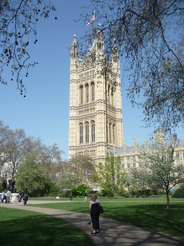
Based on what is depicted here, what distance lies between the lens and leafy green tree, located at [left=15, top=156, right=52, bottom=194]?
4291 centimetres

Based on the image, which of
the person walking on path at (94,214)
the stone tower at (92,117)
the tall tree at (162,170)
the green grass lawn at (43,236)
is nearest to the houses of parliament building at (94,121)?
the stone tower at (92,117)

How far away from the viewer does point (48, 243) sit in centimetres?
711

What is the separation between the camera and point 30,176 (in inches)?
1689

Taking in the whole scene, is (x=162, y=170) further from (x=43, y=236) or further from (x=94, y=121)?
(x=94, y=121)

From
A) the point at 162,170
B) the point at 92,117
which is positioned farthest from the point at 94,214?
the point at 92,117

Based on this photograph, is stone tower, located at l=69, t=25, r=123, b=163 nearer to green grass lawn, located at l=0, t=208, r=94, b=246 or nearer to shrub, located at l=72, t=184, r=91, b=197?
shrub, located at l=72, t=184, r=91, b=197

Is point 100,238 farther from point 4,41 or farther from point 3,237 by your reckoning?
point 4,41

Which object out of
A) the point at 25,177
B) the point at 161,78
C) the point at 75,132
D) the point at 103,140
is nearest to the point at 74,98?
the point at 75,132

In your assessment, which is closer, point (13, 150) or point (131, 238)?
point (131, 238)

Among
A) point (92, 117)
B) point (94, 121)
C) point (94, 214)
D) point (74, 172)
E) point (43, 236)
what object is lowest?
point (43, 236)

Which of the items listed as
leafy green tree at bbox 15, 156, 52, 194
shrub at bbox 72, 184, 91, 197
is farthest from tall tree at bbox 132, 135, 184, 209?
leafy green tree at bbox 15, 156, 52, 194

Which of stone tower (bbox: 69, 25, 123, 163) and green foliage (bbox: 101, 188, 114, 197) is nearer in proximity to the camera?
green foliage (bbox: 101, 188, 114, 197)

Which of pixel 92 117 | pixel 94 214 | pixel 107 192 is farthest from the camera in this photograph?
pixel 92 117

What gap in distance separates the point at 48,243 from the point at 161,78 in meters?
6.86
